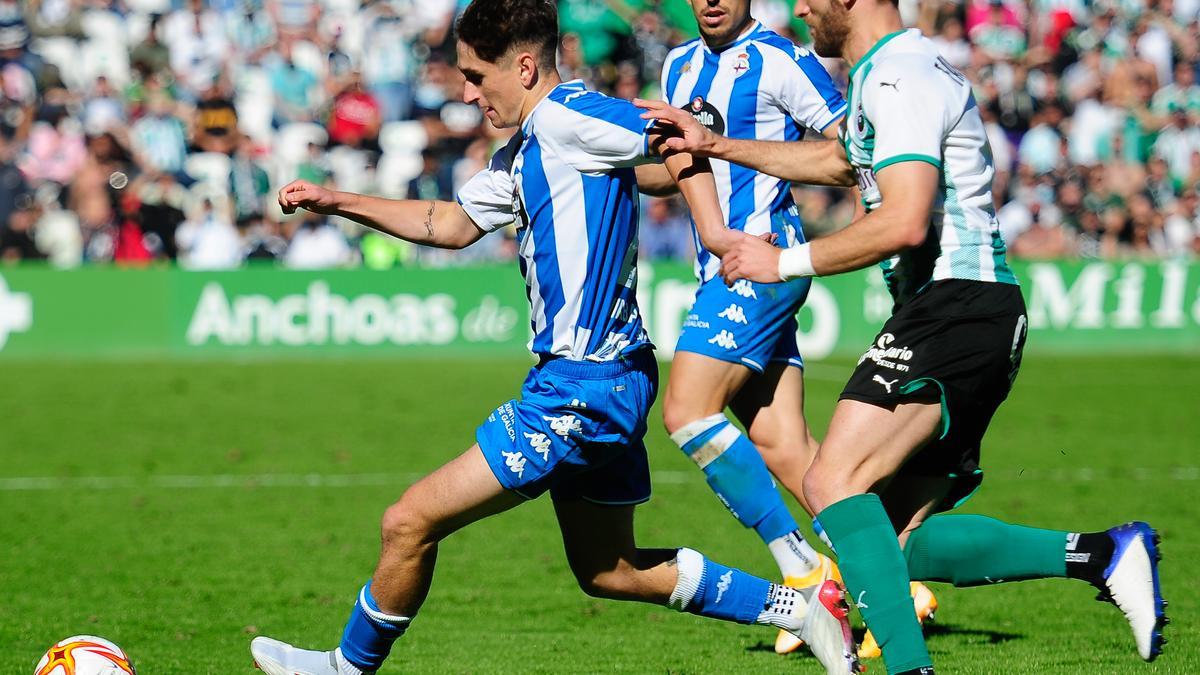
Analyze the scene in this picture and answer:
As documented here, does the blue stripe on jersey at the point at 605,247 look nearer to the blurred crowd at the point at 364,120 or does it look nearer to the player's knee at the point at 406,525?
the player's knee at the point at 406,525

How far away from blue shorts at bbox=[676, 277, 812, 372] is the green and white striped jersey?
5.29ft

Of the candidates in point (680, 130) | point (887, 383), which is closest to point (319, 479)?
point (680, 130)

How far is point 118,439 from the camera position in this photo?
40.9 feet

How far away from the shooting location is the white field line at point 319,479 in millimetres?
10344

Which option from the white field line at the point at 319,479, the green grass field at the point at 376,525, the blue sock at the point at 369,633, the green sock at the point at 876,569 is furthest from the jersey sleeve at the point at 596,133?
the white field line at the point at 319,479

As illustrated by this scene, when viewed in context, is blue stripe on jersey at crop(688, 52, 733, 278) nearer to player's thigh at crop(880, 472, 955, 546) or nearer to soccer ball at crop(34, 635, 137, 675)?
player's thigh at crop(880, 472, 955, 546)

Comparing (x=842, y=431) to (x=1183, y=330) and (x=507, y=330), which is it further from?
(x=1183, y=330)

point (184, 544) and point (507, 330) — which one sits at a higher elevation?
point (184, 544)

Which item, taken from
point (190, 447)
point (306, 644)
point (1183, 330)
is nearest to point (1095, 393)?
point (1183, 330)

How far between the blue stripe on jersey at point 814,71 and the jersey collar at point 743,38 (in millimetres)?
56

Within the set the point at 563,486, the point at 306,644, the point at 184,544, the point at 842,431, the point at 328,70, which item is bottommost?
the point at 328,70

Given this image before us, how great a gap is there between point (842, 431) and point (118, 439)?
9165mm

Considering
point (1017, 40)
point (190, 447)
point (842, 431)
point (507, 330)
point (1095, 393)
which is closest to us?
point (842, 431)

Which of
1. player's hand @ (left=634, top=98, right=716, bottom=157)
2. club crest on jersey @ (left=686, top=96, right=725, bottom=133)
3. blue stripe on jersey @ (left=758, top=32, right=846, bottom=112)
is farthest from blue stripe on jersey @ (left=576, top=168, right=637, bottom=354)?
blue stripe on jersey @ (left=758, top=32, right=846, bottom=112)
